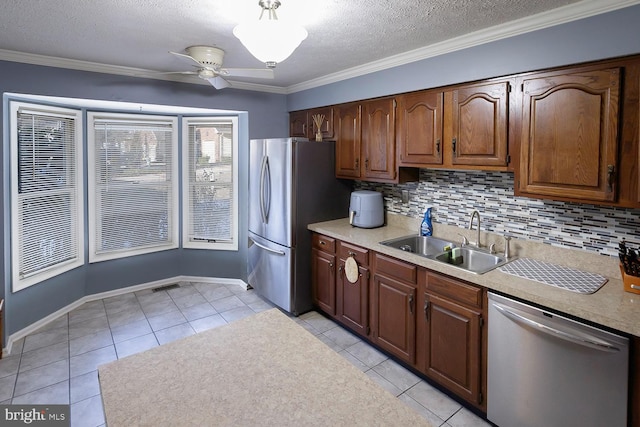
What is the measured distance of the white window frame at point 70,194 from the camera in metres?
3.11

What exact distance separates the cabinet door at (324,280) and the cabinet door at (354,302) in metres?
0.08

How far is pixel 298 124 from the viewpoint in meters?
4.24

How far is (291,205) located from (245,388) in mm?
2421

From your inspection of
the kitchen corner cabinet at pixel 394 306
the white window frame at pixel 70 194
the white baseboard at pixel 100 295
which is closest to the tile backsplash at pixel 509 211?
the kitchen corner cabinet at pixel 394 306

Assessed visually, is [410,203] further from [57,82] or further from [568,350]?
[57,82]

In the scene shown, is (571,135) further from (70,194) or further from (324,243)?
(70,194)

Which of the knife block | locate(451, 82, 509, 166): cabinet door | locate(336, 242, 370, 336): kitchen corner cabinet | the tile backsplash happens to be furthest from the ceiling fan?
the knife block

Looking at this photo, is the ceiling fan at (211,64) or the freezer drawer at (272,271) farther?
the freezer drawer at (272,271)

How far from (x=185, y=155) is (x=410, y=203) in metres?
2.68

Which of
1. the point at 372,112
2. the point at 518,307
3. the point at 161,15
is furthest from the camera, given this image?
the point at 372,112

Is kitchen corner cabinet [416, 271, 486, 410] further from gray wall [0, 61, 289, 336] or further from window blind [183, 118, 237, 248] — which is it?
window blind [183, 118, 237, 248]

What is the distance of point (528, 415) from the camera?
1967 mm

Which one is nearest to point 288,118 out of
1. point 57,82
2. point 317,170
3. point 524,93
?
point 317,170

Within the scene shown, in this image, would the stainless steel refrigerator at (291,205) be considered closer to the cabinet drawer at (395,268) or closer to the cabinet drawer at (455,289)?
the cabinet drawer at (395,268)
